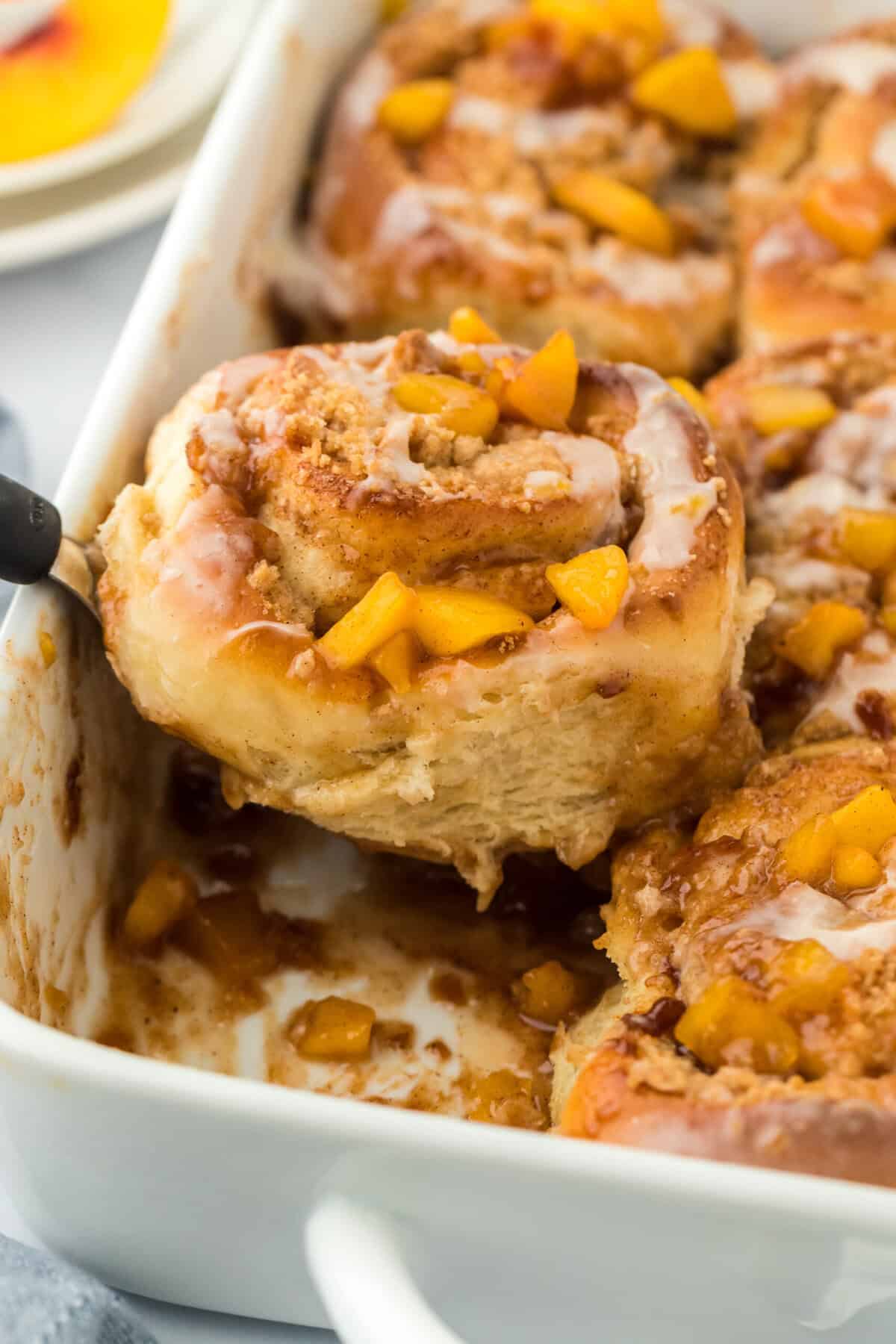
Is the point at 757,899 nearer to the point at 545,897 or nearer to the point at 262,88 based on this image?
the point at 545,897

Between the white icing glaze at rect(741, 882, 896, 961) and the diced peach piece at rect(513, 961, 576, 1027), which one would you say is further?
the diced peach piece at rect(513, 961, 576, 1027)

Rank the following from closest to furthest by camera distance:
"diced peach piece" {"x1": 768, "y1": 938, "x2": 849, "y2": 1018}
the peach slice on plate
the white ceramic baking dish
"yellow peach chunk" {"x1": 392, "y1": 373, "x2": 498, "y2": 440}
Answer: the white ceramic baking dish, "diced peach piece" {"x1": 768, "y1": 938, "x2": 849, "y2": 1018}, "yellow peach chunk" {"x1": 392, "y1": 373, "x2": 498, "y2": 440}, the peach slice on plate

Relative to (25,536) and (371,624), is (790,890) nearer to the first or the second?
(371,624)

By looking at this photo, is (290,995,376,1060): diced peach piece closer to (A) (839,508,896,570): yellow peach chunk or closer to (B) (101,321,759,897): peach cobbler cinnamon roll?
(B) (101,321,759,897): peach cobbler cinnamon roll

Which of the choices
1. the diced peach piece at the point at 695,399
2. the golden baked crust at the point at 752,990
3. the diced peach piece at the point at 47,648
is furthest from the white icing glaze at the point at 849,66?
the diced peach piece at the point at 47,648

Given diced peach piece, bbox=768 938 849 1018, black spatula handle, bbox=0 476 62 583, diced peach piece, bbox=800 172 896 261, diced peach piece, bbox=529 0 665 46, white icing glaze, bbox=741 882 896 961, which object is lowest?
diced peach piece, bbox=800 172 896 261

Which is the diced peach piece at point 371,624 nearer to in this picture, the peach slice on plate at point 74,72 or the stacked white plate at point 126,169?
the stacked white plate at point 126,169

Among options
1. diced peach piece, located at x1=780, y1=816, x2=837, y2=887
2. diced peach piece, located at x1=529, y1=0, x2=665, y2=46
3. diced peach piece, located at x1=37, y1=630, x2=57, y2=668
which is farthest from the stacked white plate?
diced peach piece, located at x1=780, y1=816, x2=837, y2=887
